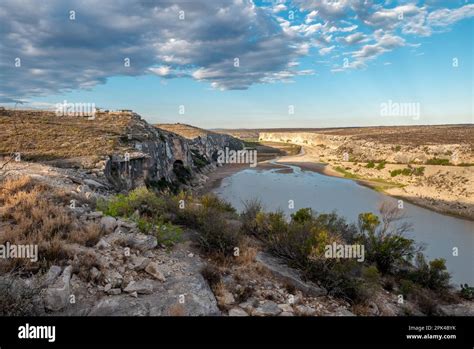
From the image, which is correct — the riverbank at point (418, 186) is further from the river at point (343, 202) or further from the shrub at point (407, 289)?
the shrub at point (407, 289)

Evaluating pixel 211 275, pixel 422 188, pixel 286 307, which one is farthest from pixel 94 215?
pixel 422 188

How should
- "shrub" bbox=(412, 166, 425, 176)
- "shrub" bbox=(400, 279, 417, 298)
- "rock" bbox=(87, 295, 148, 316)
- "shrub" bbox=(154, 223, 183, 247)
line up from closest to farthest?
"rock" bbox=(87, 295, 148, 316), "shrub" bbox=(154, 223, 183, 247), "shrub" bbox=(400, 279, 417, 298), "shrub" bbox=(412, 166, 425, 176)

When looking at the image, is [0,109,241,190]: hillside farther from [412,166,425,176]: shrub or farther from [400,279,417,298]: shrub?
[412,166,425,176]: shrub

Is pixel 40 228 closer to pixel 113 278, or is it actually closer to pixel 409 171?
pixel 113 278

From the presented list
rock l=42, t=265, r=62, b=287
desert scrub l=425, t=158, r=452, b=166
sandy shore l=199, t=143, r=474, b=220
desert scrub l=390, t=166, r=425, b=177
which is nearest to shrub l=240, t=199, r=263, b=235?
rock l=42, t=265, r=62, b=287

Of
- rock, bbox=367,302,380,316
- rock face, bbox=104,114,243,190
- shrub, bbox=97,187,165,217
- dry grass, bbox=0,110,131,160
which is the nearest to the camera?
rock, bbox=367,302,380,316
